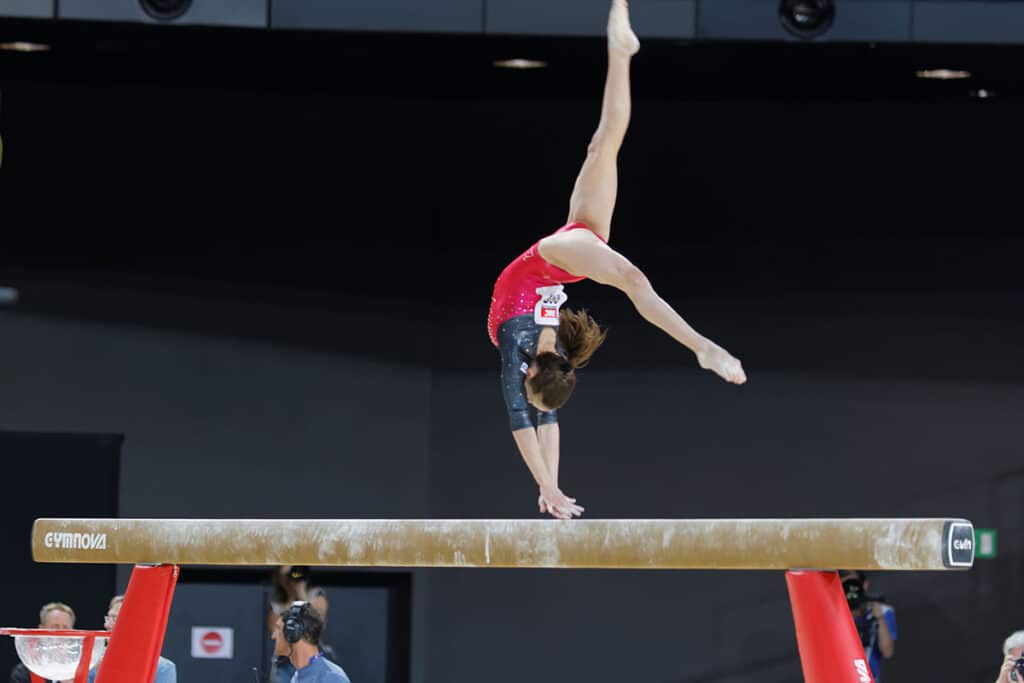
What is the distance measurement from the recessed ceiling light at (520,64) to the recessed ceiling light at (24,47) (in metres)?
2.67

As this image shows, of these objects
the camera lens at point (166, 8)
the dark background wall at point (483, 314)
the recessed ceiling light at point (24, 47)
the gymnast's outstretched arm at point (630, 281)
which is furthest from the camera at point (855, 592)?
the recessed ceiling light at point (24, 47)

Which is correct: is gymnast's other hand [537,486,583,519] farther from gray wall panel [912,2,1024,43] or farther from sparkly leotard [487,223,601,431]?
gray wall panel [912,2,1024,43]

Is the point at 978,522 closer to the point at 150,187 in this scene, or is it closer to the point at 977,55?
the point at 977,55

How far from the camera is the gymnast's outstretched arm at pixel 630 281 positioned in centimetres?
451

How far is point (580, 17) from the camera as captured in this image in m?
8.78

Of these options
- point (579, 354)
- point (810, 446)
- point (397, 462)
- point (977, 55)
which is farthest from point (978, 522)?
point (579, 354)

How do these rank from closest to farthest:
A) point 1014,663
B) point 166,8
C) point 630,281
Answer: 1. point 630,281
2. point 1014,663
3. point 166,8

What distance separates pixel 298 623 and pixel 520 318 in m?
2.52

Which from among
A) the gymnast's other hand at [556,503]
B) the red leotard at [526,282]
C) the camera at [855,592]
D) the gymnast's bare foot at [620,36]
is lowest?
the camera at [855,592]

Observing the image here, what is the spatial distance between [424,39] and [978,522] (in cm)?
466

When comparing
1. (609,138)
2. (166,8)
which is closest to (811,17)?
(166,8)

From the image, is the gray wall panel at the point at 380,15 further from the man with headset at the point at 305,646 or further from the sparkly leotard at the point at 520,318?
the sparkly leotard at the point at 520,318

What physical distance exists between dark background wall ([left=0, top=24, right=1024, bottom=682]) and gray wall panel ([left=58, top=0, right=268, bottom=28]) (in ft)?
5.27

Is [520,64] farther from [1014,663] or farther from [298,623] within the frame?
[1014,663]
